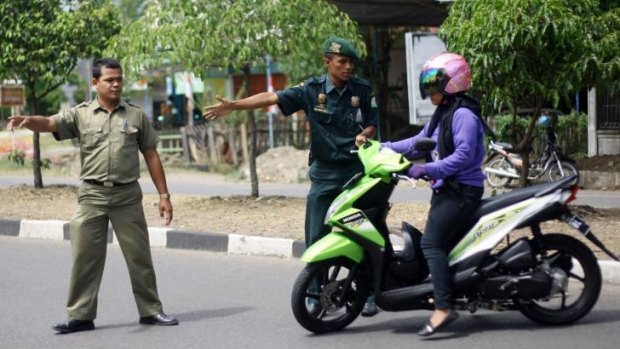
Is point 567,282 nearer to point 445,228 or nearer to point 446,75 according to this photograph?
point 445,228

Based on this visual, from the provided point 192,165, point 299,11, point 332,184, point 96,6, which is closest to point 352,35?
point 299,11

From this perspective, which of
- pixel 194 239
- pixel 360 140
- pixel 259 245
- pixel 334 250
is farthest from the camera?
pixel 194 239

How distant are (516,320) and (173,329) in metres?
2.15

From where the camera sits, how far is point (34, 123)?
6.58 metres

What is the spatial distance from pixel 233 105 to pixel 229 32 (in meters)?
5.22

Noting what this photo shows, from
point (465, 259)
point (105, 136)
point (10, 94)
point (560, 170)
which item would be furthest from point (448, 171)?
point (10, 94)

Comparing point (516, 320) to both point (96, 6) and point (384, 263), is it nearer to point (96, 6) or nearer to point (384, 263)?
point (384, 263)

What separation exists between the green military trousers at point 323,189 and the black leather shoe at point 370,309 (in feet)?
1.73

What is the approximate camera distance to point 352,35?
12.2 metres

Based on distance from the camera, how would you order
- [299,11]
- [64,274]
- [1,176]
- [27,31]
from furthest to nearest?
[1,176] → [27,31] → [299,11] → [64,274]

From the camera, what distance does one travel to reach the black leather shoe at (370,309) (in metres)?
6.80

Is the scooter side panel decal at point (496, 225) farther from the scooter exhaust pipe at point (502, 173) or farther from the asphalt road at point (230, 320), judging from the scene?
the scooter exhaust pipe at point (502, 173)

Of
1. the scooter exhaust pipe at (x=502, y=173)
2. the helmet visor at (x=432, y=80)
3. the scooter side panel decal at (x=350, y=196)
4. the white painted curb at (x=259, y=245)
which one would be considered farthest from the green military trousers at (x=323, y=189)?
the scooter exhaust pipe at (x=502, y=173)

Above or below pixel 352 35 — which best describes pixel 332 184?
below
